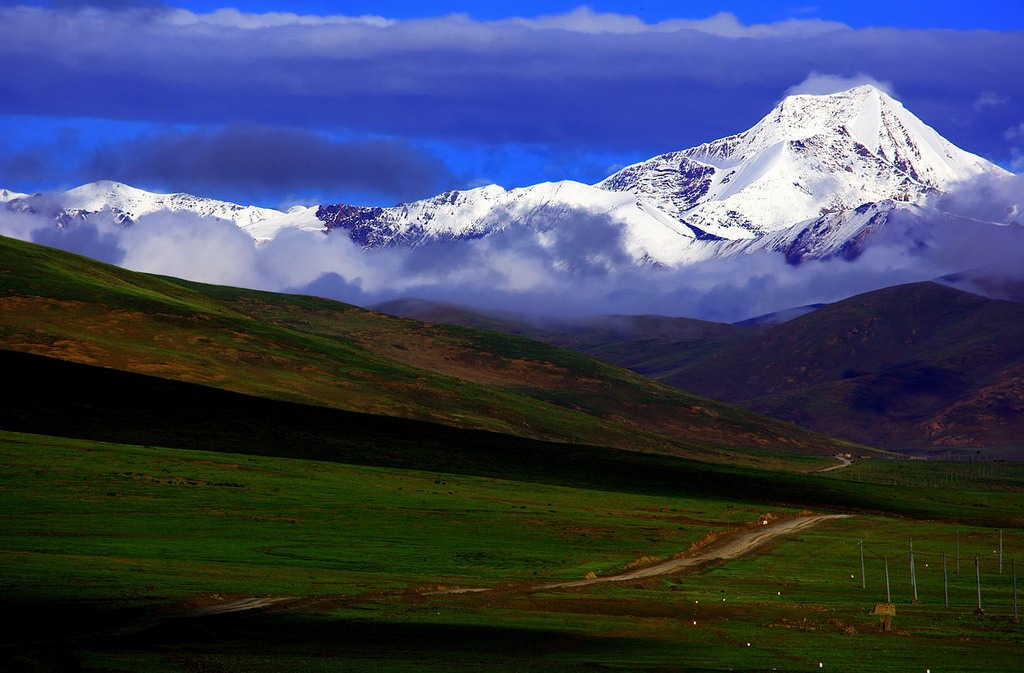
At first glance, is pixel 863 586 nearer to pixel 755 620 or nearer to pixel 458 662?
pixel 755 620

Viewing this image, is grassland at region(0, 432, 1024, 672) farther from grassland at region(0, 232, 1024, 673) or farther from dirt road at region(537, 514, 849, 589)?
dirt road at region(537, 514, 849, 589)

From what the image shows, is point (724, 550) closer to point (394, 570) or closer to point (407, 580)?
point (394, 570)

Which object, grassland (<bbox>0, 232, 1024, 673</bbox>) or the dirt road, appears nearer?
grassland (<bbox>0, 232, 1024, 673</bbox>)

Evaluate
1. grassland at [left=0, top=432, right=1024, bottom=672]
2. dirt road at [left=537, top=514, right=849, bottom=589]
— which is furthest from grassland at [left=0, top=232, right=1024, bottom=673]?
dirt road at [left=537, top=514, right=849, bottom=589]

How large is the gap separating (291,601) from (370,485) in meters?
76.9

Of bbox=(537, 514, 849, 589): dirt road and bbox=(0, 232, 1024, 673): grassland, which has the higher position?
bbox=(0, 232, 1024, 673): grassland

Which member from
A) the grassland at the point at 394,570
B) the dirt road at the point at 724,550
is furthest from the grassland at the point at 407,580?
the dirt road at the point at 724,550

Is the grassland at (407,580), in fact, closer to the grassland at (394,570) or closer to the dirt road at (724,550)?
the grassland at (394,570)

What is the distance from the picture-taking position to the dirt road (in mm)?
100875

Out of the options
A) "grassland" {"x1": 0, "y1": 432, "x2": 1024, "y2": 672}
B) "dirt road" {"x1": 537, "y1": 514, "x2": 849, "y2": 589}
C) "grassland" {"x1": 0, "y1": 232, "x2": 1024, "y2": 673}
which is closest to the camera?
"grassland" {"x1": 0, "y1": 432, "x2": 1024, "y2": 672}

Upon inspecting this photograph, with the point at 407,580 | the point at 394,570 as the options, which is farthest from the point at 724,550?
the point at 407,580

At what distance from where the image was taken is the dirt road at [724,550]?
101 meters

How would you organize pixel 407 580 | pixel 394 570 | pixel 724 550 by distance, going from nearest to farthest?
pixel 407 580 < pixel 394 570 < pixel 724 550

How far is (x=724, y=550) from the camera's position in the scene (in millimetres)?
128375
